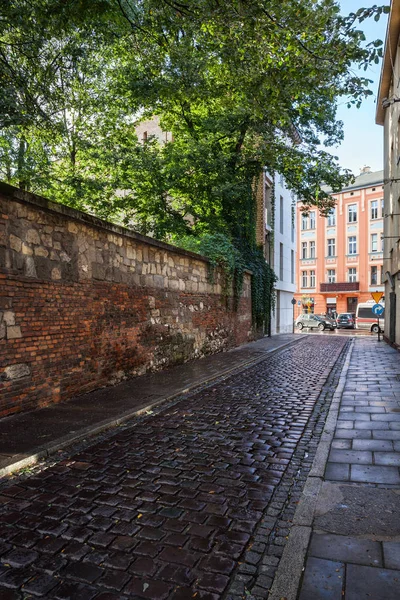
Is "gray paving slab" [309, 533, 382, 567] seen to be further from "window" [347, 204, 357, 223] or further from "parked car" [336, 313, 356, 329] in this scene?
"window" [347, 204, 357, 223]

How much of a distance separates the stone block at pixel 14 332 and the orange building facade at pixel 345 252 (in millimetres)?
45194

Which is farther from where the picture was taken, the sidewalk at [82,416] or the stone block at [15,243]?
the stone block at [15,243]

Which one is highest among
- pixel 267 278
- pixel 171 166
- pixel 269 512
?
pixel 171 166

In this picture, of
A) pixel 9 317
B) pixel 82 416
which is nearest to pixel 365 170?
pixel 82 416

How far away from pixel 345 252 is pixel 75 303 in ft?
161

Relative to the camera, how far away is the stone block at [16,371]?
19.6 ft

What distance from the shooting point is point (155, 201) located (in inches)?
767

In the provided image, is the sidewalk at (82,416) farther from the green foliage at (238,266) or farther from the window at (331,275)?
the window at (331,275)

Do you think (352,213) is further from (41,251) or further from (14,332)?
(14,332)

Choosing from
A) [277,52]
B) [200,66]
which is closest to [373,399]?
[277,52]

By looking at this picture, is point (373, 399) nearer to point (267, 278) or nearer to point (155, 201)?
point (155, 201)

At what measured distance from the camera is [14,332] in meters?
6.14

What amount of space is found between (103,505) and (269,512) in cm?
136

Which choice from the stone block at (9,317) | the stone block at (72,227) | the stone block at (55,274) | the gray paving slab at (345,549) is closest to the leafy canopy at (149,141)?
the stone block at (72,227)
